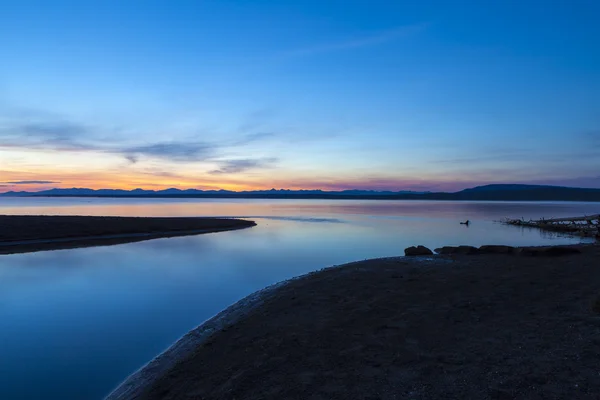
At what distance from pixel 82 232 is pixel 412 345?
1446 inches

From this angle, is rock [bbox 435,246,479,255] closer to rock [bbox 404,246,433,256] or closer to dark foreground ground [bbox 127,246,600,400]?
rock [bbox 404,246,433,256]

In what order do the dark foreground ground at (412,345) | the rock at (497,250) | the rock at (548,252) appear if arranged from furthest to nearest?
the rock at (497,250)
the rock at (548,252)
the dark foreground ground at (412,345)

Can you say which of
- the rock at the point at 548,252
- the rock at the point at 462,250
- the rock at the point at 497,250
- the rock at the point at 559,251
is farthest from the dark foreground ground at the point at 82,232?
the rock at the point at 559,251

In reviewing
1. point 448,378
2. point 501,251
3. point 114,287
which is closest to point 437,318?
point 448,378

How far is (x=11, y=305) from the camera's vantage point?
45.0 ft

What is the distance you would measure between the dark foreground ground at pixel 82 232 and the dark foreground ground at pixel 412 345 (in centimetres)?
2610

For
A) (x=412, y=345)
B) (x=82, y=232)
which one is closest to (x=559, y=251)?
(x=412, y=345)

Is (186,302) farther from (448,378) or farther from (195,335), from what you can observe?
(448,378)

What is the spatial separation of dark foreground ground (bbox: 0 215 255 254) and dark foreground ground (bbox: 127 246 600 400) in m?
26.1

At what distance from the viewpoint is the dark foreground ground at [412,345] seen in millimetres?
5566

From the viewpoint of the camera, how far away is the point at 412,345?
711 cm

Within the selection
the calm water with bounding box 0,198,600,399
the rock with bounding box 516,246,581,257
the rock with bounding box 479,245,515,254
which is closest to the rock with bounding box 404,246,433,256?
the rock with bounding box 479,245,515,254

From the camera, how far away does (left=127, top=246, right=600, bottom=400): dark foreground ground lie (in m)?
5.57

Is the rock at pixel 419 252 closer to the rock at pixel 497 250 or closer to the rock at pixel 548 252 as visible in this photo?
the rock at pixel 497 250
